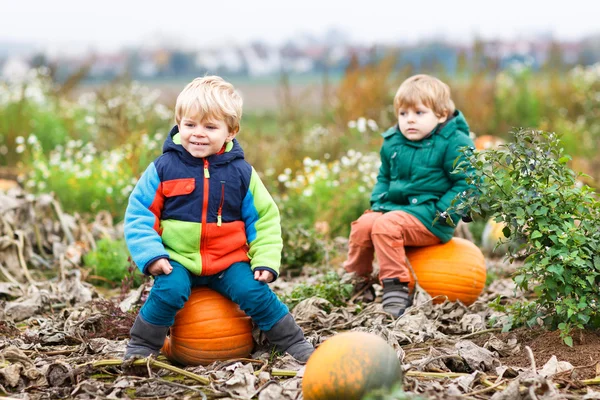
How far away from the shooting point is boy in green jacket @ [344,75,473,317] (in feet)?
17.0

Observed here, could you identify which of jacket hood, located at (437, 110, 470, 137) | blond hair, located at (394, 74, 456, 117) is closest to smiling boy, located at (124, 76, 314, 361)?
blond hair, located at (394, 74, 456, 117)

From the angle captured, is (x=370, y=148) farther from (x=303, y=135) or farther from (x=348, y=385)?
(x=348, y=385)

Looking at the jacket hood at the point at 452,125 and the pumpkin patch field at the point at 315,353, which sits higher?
the jacket hood at the point at 452,125

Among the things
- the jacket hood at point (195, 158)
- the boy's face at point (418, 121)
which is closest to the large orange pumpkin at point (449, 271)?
the boy's face at point (418, 121)

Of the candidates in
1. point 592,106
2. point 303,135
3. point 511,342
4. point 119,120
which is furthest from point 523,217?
point 592,106

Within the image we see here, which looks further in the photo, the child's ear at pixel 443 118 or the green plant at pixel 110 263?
the green plant at pixel 110 263

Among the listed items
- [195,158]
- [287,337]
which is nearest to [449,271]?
[287,337]

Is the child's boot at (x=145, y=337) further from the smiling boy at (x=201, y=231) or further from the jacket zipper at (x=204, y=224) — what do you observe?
the jacket zipper at (x=204, y=224)

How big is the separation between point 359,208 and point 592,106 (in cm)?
806

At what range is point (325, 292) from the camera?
5262 mm

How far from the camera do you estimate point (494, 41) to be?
13.6 meters

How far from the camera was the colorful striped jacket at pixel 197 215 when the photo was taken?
414 centimetres

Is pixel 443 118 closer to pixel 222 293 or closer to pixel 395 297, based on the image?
pixel 395 297

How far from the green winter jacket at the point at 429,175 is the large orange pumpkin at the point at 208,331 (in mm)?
1579
